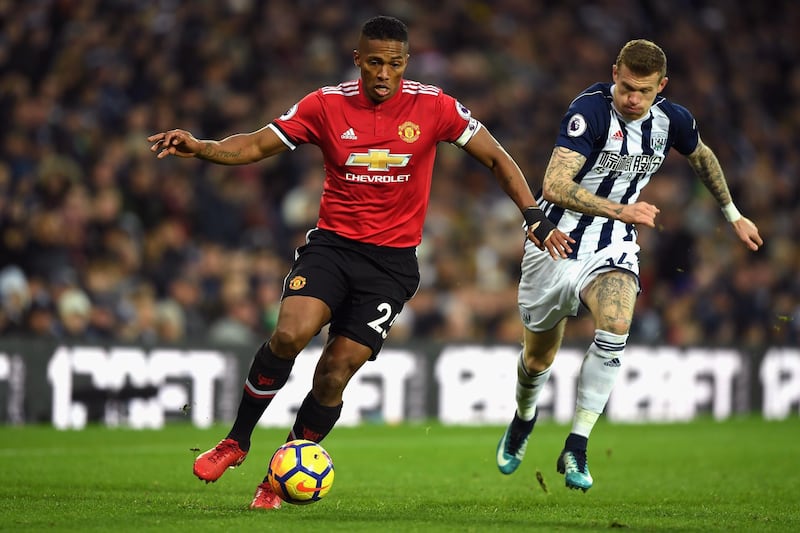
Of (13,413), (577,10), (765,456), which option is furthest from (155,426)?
(577,10)

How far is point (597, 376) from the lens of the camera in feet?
24.2

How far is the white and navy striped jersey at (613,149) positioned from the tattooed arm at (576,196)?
0.14m

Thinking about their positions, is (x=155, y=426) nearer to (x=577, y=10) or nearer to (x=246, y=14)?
(x=246, y=14)

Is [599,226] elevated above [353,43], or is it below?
below

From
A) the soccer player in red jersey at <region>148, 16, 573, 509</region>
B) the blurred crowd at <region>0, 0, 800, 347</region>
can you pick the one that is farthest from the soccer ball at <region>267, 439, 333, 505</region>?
the blurred crowd at <region>0, 0, 800, 347</region>

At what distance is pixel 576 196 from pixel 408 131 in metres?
1.02

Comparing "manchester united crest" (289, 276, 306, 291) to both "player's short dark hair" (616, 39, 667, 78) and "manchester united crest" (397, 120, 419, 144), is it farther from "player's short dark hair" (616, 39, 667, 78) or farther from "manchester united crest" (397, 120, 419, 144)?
"player's short dark hair" (616, 39, 667, 78)

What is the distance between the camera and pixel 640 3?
2312cm

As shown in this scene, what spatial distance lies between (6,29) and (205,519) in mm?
10849

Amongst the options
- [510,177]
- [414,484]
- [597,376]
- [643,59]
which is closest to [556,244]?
[510,177]

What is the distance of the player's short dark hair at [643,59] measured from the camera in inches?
286

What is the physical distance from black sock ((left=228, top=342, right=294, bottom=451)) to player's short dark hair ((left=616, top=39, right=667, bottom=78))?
2.54 m

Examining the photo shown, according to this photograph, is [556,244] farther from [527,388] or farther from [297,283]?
[527,388]

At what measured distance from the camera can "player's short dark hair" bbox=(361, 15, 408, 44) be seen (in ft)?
22.2
